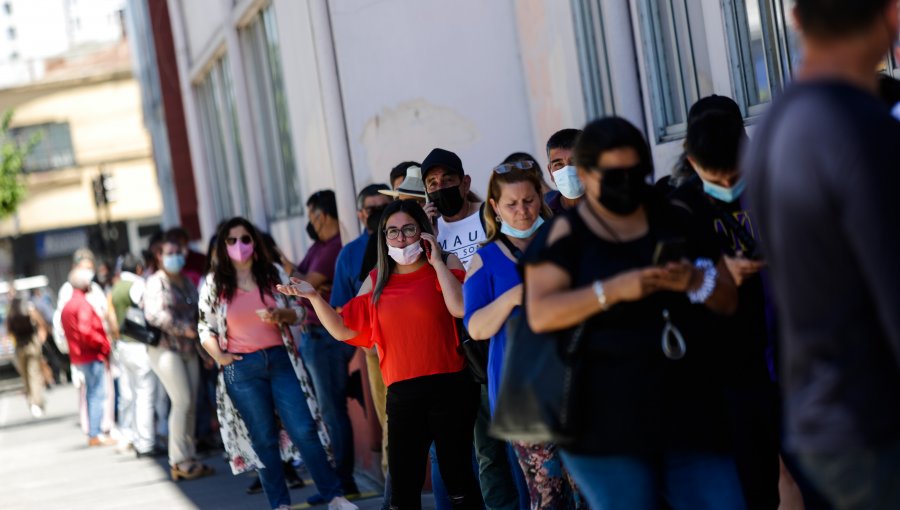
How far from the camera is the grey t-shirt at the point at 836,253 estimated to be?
2.72m

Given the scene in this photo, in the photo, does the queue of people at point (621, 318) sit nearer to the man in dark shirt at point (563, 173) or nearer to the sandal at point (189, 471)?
the man in dark shirt at point (563, 173)

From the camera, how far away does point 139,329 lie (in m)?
12.8

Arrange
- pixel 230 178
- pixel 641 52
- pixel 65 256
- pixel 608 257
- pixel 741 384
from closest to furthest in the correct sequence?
pixel 608 257 → pixel 741 384 → pixel 641 52 → pixel 230 178 → pixel 65 256

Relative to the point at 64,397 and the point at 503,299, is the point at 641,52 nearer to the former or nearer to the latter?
the point at 503,299

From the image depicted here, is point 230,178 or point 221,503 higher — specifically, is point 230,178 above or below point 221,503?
above

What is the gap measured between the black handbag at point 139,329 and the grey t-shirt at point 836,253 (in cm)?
1005

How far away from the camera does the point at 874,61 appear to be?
302cm

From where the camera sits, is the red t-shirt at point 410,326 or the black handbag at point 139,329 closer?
the red t-shirt at point 410,326

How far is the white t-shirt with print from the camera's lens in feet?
24.2

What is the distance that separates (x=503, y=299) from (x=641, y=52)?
10.2 ft

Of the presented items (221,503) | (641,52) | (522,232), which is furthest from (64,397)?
(522,232)

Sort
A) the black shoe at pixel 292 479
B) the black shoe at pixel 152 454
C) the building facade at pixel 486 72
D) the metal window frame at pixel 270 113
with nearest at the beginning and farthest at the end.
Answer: the building facade at pixel 486 72, the black shoe at pixel 292 479, the metal window frame at pixel 270 113, the black shoe at pixel 152 454

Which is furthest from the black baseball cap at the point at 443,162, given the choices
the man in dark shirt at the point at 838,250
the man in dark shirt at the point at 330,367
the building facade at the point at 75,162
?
the building facade at the point at 75,162

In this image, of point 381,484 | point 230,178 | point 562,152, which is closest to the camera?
point 562,152
